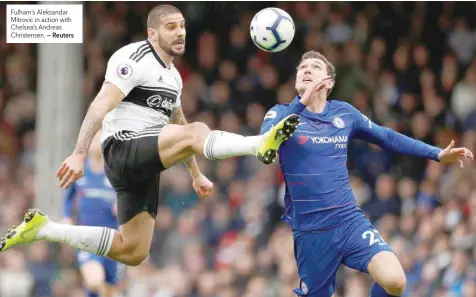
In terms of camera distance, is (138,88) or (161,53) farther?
(161,53)

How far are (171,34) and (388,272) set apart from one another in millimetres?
2805

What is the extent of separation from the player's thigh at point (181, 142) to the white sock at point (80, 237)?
1272 millimetres

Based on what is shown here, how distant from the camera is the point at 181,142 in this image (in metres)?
9.79

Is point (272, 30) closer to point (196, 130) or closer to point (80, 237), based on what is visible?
point (196, 130)

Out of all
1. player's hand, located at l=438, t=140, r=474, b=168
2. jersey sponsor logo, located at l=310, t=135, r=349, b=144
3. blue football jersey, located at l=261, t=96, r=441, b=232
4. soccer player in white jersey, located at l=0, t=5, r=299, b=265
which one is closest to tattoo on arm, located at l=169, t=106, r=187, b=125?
soccer player in white jersey, located at l=0, t=5, r=299, b=265

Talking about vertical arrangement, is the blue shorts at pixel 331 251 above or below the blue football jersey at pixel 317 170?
below

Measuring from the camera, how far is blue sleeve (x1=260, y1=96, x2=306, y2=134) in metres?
9.98

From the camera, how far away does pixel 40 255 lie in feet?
55.9

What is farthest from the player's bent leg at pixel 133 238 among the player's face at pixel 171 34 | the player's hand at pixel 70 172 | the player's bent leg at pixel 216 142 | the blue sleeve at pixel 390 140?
the blue sleeve at pixel 390 140

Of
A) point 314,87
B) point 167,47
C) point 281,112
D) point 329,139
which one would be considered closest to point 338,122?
point 329,139

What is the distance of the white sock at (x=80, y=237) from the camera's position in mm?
10742

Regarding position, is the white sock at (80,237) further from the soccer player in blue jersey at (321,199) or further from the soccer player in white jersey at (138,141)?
the soccer player in blue jersey at (321,199)

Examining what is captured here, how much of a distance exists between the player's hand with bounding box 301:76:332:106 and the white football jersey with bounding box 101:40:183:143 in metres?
1.36

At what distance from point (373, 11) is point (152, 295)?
5612 mm
